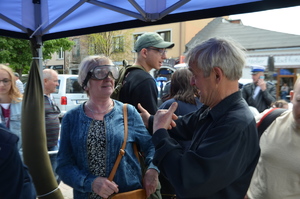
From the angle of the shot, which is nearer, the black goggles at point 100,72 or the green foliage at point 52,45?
the black goggles at point 100,72

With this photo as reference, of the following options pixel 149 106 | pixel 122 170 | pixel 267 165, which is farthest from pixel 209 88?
pixel 149 106

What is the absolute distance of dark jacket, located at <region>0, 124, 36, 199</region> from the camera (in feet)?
3.88

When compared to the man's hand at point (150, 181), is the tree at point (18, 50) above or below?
above

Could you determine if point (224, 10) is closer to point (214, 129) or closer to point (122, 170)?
point (214, 129)

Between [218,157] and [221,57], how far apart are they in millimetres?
488

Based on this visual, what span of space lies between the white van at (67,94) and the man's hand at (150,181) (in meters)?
8.11

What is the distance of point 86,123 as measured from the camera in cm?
198

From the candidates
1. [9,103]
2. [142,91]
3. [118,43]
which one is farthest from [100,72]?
[118,43]

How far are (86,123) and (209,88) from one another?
991 mm

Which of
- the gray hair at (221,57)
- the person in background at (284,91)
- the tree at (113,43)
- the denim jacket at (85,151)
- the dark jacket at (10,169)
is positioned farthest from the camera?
the tree at (113,43)

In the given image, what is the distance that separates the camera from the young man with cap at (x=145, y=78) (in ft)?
8.18

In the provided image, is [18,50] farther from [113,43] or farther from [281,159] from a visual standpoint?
[281,159]

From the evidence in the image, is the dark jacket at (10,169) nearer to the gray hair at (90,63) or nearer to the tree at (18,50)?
the gray hair at (90,63)

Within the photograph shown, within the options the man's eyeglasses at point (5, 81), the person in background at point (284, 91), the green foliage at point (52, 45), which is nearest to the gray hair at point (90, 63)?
the man's eyeglasses at point (5, 81)
